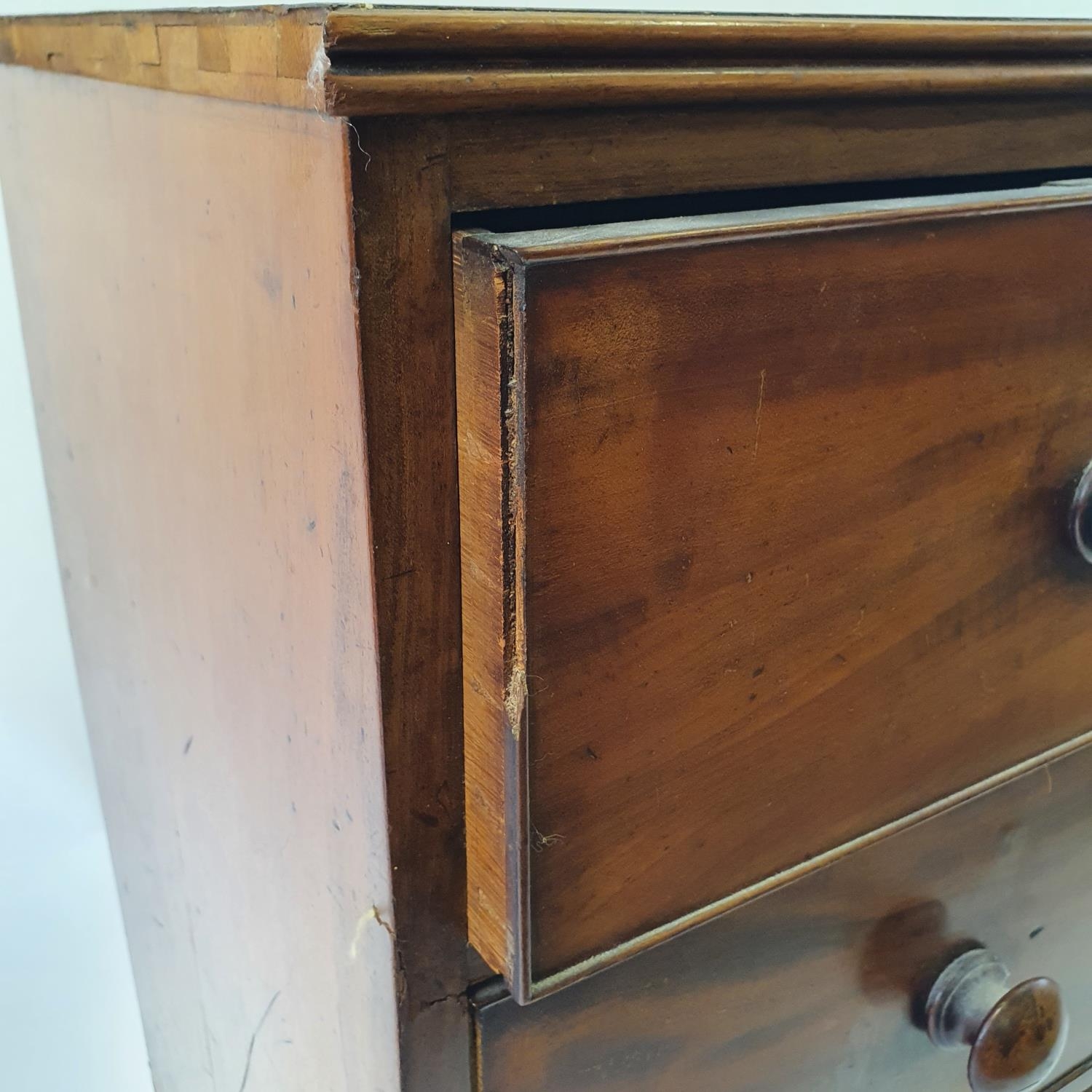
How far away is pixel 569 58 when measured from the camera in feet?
0.95

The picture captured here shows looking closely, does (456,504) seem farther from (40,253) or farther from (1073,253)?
(40,253)

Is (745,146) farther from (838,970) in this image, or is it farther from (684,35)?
(838,970)

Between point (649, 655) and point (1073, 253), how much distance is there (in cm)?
20

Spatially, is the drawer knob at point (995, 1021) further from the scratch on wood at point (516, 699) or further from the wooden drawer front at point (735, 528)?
the scratch on wood at point (516, 699)

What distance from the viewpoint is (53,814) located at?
2.99 feet

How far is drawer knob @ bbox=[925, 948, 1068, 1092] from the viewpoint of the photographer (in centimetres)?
50

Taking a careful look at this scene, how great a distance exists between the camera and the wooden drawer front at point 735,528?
300mm

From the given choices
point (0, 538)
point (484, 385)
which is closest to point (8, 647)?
point (0, 538)

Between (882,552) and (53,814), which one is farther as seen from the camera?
(53,814)

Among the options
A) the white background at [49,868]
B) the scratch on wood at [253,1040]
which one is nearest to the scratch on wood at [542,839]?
the scratch on wood at [253,1040]

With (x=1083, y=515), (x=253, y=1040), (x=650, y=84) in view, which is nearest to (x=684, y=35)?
(x=650, y=84)

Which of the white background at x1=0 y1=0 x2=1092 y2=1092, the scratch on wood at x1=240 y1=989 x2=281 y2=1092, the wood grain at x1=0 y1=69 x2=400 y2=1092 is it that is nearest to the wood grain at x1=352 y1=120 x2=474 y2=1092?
the wood grain at x1=0 y1=69 x2=400 y2=1092

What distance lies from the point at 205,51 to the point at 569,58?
0.12 m

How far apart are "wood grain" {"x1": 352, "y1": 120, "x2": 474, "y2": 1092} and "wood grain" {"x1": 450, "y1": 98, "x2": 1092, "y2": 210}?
0.7 inches
